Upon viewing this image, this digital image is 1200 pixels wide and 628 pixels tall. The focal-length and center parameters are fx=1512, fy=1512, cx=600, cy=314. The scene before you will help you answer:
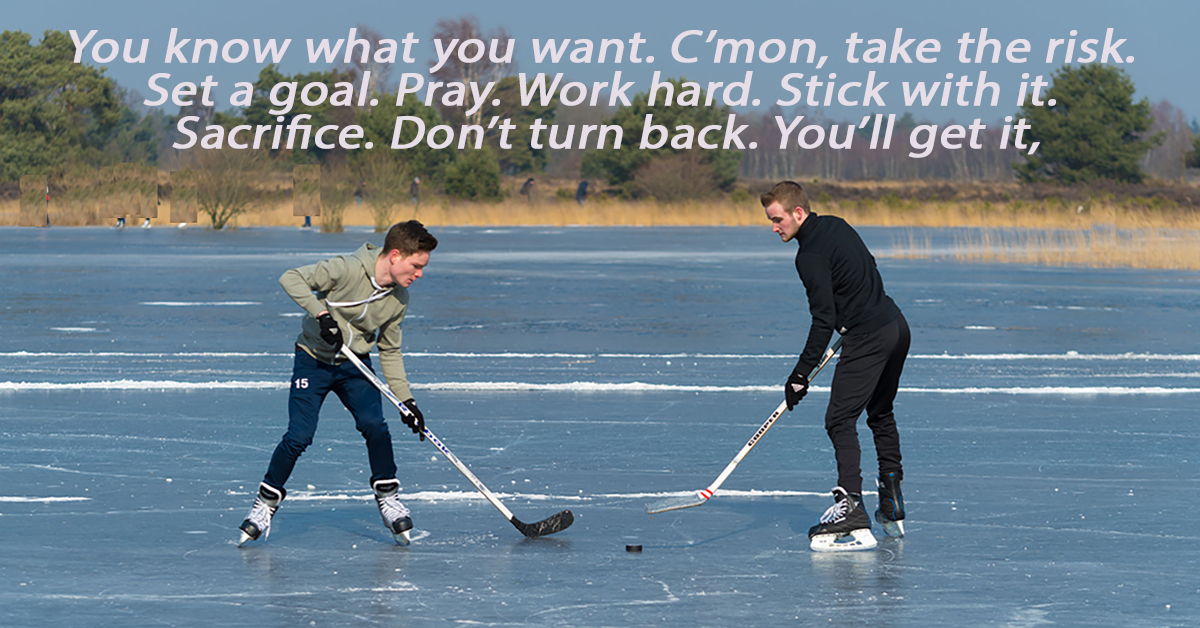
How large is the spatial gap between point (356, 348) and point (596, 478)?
1993mm

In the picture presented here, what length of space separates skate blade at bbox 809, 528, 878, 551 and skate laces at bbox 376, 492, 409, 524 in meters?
1.79

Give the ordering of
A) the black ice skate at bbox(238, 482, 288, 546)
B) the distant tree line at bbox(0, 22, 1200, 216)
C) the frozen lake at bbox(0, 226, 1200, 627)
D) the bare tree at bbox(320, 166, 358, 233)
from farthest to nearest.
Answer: the distant tree line at bbox(0, 22, 1200, 216) → the bare tree at bbox(320, 166, 358, 233) → the black ice skate at bbox(238, 482, 288, 546) → the frozen lake at bbox(0, 226, 1200, 627)

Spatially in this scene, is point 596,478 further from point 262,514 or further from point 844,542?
point 262,514

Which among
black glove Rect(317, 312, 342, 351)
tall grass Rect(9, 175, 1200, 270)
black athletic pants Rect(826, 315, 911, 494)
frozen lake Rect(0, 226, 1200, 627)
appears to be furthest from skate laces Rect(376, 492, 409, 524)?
tall grass Rect(9, 175, 1200, 270)

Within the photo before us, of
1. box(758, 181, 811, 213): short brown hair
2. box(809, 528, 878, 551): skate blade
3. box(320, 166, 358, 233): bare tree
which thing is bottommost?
box(809, 528, 878, 551): skate blade

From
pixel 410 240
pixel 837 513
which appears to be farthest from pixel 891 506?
pixel 410 240

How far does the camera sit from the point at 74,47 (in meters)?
71.8

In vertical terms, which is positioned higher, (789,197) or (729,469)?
(789,197)

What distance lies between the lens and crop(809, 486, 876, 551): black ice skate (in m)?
6.52

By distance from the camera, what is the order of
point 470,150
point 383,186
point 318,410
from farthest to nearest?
point 470,150, point 383,186, point 318,410

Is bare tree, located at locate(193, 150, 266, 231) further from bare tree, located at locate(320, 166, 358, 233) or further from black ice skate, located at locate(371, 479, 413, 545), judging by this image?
black ice skate, located at locate(371, 479, 413, 545)

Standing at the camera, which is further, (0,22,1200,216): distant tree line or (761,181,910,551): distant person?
(0,22,1200,216): distant tree line

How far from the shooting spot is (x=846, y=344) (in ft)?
22.3

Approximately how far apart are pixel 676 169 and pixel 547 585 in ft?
219
